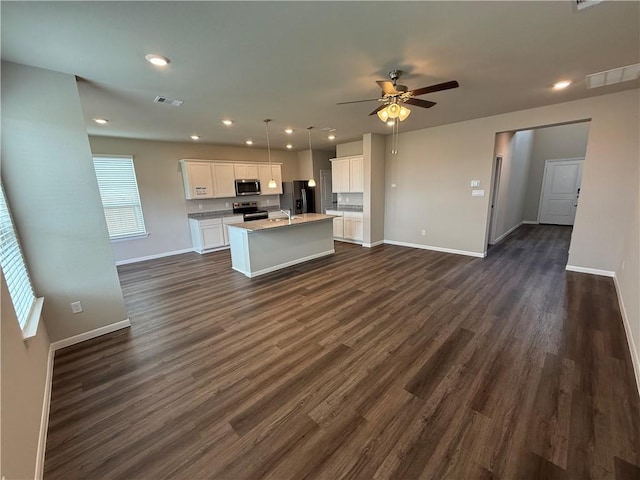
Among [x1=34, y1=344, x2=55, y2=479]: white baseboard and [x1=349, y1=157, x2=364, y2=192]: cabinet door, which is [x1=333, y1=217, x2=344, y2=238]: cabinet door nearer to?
[x1=349, y1=157, x2=364, y2=192]: cabinet door

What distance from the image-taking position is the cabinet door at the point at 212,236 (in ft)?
20.6

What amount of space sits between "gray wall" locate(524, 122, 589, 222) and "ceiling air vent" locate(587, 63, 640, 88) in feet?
17.6

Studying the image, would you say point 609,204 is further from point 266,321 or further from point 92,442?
point 92,442

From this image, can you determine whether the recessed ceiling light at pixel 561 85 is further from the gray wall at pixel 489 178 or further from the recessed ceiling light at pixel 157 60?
the recessed ceiling light at pixel 157 60

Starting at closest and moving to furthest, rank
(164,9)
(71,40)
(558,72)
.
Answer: (164,9), (71,40), (558,72)

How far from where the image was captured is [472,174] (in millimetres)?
5066

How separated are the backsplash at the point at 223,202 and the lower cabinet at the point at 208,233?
15.3 inches

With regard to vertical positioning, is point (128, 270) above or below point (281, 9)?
below

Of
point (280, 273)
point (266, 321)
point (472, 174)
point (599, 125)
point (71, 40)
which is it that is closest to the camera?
point (71, 40)

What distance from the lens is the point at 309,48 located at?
217 centimetres

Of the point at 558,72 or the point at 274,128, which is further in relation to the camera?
the point at 274,128

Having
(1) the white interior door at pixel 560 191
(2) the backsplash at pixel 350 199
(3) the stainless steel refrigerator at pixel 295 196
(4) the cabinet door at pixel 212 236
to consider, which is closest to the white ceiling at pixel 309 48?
(4) the cabinet door at pixel 212 236

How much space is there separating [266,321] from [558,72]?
430cm

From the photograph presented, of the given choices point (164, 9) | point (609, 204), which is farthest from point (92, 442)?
point (609, 204)
